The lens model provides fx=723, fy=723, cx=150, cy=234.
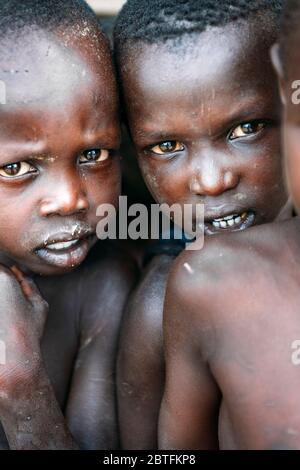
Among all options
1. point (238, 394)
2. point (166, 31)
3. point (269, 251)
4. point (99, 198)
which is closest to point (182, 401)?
point (238, 394)

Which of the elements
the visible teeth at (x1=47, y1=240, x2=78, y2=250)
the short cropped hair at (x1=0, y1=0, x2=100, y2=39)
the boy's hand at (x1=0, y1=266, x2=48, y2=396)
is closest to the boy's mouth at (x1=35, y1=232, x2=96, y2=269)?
the visible teeth at (x1=47, y1=240, x2=78, y2=250)

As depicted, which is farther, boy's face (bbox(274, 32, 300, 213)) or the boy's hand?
Answer: the boy's hand

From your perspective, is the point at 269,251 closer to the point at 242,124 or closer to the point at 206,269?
the point at 206,269

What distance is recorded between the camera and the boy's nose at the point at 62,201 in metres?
1.63

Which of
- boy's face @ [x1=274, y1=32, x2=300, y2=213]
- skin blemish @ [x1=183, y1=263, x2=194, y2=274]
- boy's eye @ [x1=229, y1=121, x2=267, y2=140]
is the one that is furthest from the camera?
boy's eye @ [x1=229, y1=121, x2=267, y2=140]

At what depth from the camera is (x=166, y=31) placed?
1647 mm

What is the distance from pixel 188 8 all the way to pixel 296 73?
0.44m

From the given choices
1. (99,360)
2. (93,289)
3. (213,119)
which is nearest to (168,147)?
(213,119)

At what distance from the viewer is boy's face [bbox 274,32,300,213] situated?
4.21ft

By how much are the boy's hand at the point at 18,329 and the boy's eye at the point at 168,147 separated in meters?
0.47

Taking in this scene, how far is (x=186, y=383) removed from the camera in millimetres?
1490

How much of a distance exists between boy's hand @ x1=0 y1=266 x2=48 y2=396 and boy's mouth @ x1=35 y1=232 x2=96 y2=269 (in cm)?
11
